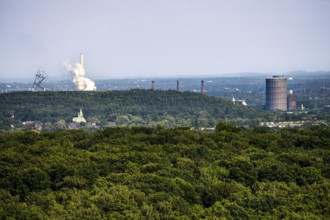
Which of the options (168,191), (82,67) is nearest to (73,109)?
(82,67)

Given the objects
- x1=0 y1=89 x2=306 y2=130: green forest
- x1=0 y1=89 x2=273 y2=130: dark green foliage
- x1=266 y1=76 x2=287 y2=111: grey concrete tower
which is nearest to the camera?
x1=0 y1=89 x2=306 y2=130: green forest

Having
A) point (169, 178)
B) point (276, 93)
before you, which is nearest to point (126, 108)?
point (276, 93)

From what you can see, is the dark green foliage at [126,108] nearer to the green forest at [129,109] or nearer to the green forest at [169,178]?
the green forest at [129,109]

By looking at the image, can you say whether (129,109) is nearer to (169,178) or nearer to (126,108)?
(126,108)

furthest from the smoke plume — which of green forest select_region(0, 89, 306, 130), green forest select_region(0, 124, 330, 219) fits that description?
green forest select_region(0, 124, 330, 219)

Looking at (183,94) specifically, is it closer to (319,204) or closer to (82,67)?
(82,67)

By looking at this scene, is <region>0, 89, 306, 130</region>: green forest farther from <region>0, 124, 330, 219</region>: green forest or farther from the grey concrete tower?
<region>0, 124, 330, 219</region>: green forest

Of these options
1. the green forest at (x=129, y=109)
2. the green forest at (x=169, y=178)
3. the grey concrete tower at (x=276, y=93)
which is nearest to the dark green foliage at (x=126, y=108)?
the green forest at (x=129, y=109)

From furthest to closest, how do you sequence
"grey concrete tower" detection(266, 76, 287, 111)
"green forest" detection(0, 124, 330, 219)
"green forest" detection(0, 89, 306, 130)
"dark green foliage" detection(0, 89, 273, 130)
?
"grey concrete tower" detection(266, 76, 287, 111), "dark green foliage" detection(0, 89, 273, 130), "green forest" detection(0, 89, 306, 130), "green forest" detection(0, 124, 330, 219)
